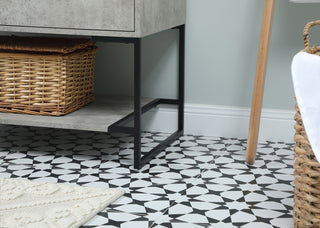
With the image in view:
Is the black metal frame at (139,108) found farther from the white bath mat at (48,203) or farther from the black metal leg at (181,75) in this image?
the white bath mat at (48,203)

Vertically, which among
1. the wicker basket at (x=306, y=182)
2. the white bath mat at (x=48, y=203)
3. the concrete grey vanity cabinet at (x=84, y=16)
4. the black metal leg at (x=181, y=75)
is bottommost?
the white bath mat at (x=48, y=203)

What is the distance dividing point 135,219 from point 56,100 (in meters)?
0.64

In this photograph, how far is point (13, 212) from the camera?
138 centimetres

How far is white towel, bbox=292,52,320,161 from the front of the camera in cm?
109

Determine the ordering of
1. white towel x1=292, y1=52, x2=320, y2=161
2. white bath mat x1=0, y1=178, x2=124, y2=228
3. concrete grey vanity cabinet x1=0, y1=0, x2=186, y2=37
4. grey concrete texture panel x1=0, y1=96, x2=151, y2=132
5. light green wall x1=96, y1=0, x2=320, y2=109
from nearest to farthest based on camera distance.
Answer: white towel x1=292, y1=52, x2=320, y2=161, white bath mat x1=0, y1=178, x2=124, y2=228, concrete grey vanity cabinet x1=0, y1=0, x2=186, y2=37, grey concrete texture panel x1=0, y1=96, x2=151, y2=132, light green wall x1=96, y1=0, x2=320, y2=109

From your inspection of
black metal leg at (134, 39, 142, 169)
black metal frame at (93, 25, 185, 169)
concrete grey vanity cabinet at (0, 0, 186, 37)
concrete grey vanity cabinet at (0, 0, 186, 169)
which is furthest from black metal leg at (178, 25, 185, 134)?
black metal leg at (134, 39, 142, 169)

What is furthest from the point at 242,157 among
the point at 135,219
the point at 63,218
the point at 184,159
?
the point at 63,218

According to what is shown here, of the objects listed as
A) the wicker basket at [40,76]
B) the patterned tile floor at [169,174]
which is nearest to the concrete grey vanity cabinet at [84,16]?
the wicker basket at [40,76]

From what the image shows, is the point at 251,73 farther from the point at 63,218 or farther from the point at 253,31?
the point at 63,218

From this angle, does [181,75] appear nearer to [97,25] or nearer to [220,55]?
[220,55]

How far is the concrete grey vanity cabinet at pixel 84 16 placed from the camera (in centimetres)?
165

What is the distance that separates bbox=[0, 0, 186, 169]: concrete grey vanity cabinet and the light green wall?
25 centimetres

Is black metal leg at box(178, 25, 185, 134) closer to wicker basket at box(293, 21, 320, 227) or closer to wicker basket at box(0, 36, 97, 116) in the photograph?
wicker basket at box(0, 36, 97, 116)

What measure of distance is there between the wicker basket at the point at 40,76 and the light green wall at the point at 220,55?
36 cm
